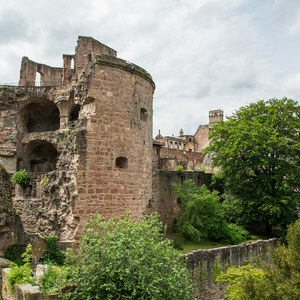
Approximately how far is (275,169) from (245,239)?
5125mm

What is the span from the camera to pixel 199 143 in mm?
61750

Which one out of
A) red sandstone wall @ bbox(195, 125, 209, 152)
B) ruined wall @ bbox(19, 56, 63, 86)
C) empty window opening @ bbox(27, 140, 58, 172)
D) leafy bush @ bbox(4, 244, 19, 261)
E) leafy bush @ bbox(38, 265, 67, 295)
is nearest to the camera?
leafy bush @ bbox(38, 265, 67, 295)

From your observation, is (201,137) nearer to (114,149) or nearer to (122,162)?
(122,162)

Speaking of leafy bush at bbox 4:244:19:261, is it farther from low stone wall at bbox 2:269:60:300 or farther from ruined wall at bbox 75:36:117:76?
ruined wall at bbox 75:36:117:76

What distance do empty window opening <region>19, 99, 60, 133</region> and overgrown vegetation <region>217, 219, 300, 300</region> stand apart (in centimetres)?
1789

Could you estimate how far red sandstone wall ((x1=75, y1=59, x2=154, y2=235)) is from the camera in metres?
11.4

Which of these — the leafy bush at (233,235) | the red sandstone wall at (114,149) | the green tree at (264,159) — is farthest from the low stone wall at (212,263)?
the green tree at (264,159)

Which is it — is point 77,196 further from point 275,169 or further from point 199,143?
point 199,143

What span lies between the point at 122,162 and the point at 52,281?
5637 millimetres

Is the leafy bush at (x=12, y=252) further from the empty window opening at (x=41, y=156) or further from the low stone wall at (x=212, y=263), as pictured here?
the empty window opening at (x=41, y=156)

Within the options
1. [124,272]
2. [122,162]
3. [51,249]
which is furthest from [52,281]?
[122,162]

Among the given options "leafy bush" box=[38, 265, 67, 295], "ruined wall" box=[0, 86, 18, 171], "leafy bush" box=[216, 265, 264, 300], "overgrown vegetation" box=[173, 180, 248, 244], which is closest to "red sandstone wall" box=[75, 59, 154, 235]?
"leafy bush" box=[38, 265, 67, 295]

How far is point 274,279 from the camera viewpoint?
39.1 feet

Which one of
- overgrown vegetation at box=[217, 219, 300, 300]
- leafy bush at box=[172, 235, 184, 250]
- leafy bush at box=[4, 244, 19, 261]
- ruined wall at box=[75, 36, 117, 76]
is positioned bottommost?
overgrown vegetation at box=[217, 219, 300, 300]
